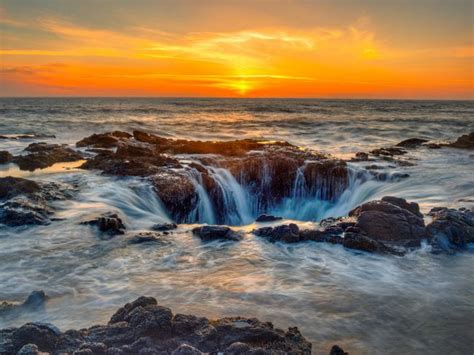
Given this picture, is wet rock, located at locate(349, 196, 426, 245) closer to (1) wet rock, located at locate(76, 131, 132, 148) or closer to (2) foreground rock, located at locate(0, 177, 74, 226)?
(2) foreground rock, located at locate(0, 177, 74, 226)

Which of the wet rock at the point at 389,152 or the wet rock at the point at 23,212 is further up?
the wet rock at the point at 389,152

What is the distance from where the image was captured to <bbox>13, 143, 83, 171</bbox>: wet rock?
53.3 feet

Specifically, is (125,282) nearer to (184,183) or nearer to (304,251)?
(304,251)

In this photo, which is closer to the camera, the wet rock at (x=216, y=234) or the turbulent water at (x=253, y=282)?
the turbulent water at (x=253, y=282)

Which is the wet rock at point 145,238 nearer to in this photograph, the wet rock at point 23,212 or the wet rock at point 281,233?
the wet rock at point 281,233

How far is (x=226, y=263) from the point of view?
768 centimetres

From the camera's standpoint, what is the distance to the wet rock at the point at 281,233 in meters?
8.80

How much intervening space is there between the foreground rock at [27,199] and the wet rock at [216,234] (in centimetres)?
344

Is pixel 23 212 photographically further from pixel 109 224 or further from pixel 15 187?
pixel 109 224

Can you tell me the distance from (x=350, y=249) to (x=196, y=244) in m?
2.85

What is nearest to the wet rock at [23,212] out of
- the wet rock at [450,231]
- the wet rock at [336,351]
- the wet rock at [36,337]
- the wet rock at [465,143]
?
the wet rock at [36,337]

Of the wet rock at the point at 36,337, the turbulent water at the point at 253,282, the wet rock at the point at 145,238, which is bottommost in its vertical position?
the turbulent water at the point at 253,282

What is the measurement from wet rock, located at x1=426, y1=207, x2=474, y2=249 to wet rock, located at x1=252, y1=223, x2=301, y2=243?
2.56 meters

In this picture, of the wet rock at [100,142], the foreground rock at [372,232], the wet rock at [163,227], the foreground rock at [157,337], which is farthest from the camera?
the wet rock at [100,142]
